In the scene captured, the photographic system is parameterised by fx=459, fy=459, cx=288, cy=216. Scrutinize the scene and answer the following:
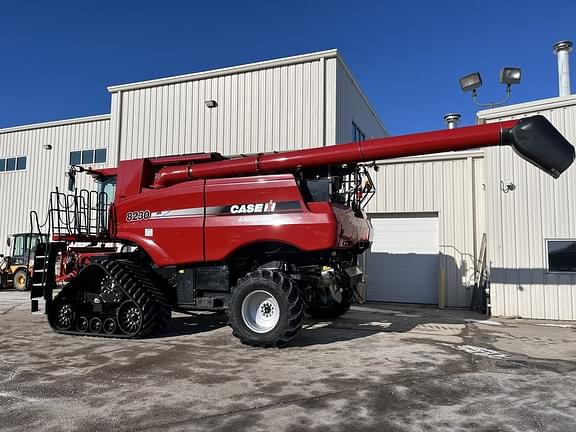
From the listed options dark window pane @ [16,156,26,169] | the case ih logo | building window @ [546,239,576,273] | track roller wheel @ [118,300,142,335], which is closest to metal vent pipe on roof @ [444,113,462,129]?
building window @ [546,239,576,273]

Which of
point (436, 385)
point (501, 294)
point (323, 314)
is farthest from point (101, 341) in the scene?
point (501, 294)

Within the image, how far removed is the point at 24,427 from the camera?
13.7 ft

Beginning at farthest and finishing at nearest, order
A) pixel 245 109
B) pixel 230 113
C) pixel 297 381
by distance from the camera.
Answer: pixel 230 113 < pixel 245 109 < pixel 297 381

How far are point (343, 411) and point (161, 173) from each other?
235 inches

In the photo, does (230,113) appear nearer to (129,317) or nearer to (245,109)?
(245,109)

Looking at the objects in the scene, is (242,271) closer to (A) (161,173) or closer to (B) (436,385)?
(A) (161,173)

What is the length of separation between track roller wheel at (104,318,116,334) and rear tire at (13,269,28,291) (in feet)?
42.5

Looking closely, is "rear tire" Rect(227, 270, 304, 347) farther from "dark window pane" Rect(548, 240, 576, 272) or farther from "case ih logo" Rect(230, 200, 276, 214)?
"dark window pane" Rect(548, 240, 576, 272)

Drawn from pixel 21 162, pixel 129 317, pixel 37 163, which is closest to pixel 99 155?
pixel 37 163

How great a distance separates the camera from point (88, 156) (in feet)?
70.8

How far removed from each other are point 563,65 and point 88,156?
63.4ft

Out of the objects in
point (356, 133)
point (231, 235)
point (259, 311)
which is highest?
point (356, 133)

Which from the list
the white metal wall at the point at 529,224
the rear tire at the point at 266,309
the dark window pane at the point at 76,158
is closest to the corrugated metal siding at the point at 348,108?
the white metal wall at the point at 529,224

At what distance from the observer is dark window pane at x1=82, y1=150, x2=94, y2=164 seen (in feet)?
70.5
